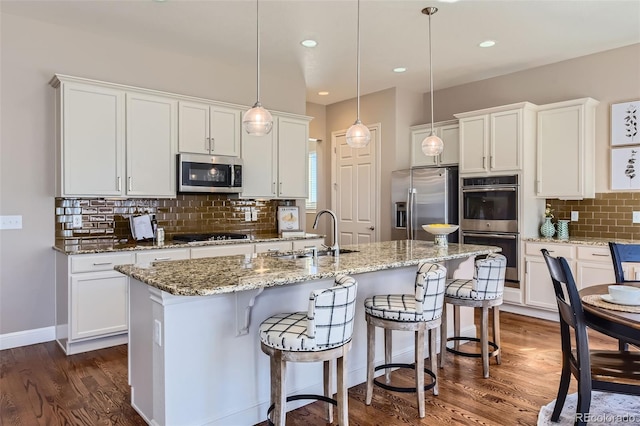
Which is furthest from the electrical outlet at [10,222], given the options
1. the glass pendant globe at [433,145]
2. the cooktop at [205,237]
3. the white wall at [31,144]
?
the glass pendant globe at [433,145]

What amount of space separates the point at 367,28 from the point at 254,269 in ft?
9.08

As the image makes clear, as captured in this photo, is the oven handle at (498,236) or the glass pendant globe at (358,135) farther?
the oven handle at (498,236)

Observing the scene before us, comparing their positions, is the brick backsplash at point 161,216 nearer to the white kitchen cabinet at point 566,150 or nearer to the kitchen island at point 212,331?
the kitchen island at point 212,331

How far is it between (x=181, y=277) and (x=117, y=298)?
1968mm

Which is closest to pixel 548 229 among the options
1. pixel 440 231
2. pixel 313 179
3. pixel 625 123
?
pixel 625 123

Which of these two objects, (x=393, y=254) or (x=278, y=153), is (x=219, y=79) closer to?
(x=278, y=153)

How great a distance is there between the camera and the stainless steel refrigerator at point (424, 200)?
545 centimetres

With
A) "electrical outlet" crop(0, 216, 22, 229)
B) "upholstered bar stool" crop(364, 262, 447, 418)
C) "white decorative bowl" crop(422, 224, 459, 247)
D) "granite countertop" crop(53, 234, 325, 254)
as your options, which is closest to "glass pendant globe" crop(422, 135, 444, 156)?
"white decorative bowl" crop(422, 224, 459, 247)

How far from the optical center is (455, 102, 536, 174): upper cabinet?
4.84m

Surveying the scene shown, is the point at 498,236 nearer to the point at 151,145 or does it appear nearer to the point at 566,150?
the point at 566,150

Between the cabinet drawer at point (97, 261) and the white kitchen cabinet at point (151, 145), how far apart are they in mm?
697

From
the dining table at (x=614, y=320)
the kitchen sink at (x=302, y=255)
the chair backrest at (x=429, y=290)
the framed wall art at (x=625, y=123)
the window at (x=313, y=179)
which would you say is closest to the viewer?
the dining table at (x=614, y=320)

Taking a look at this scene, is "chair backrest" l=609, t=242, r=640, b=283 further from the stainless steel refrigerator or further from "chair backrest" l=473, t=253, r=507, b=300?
the stainless steel refrigerator

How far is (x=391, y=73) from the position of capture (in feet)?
17.8
